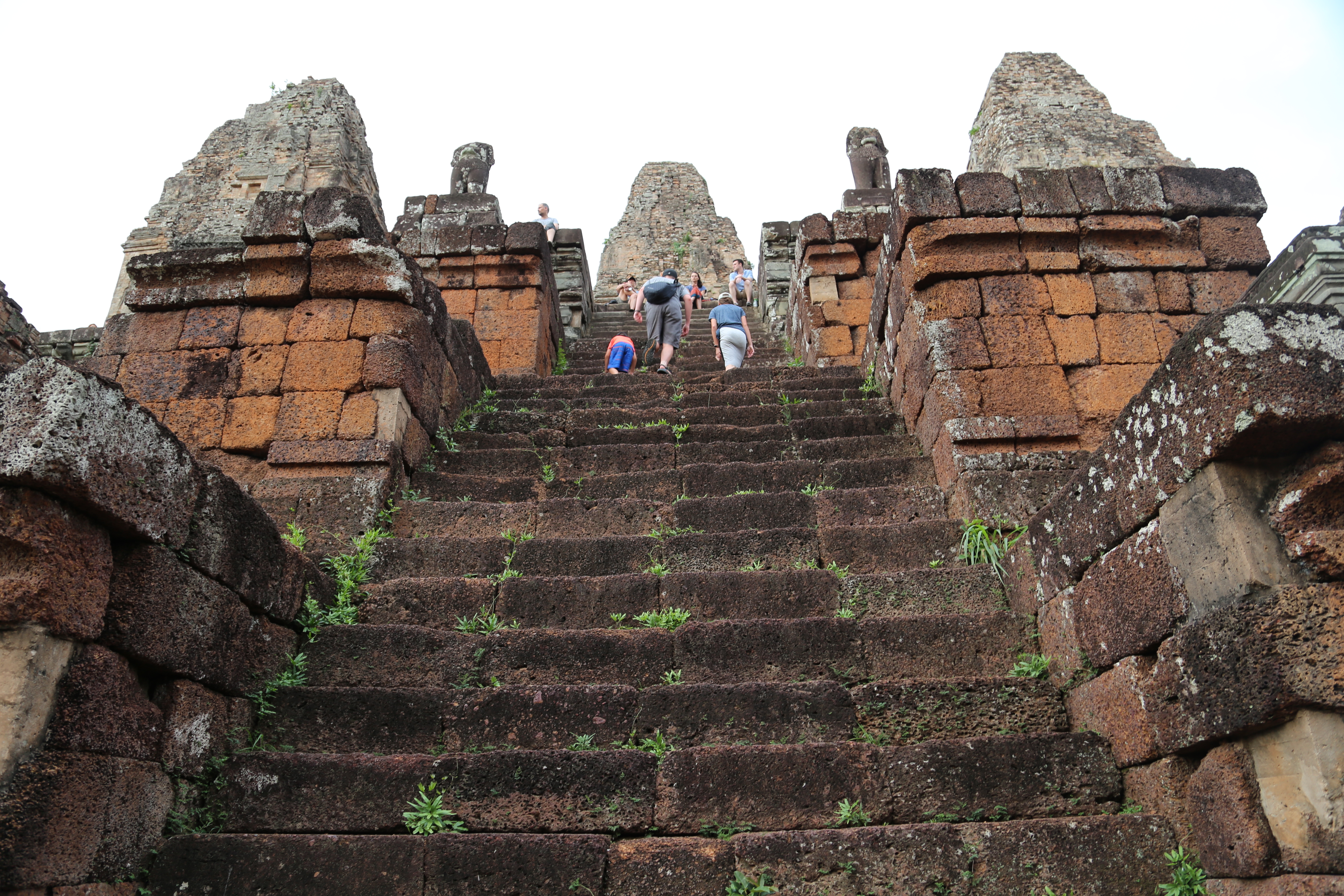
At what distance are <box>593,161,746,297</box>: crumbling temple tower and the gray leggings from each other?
1661 cm

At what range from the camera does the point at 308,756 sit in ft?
9.89

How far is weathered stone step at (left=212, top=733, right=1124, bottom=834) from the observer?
9.24 ft

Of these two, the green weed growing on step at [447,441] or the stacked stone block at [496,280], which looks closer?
the green weed growing on step at [447,441]

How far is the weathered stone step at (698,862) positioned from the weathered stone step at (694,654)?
2.79ft

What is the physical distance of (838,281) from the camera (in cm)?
978

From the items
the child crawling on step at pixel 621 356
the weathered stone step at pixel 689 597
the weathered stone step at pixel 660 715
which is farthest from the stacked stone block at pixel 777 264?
the weathered stone step at pixel 660 715

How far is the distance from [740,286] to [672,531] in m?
11.0

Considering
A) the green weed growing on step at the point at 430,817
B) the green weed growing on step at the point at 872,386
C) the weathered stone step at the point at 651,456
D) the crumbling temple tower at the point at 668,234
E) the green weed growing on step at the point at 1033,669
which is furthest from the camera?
the crumbling temple tower at the point at 668,234

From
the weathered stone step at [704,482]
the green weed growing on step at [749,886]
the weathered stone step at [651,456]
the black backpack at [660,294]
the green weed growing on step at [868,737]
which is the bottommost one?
the green weed growing on step at [749,886]

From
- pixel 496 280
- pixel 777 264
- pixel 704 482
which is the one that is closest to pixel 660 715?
pixel 704 482

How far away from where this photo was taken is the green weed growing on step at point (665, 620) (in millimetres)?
3818

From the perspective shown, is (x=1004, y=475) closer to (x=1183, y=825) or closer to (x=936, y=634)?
(x=936, y=634)

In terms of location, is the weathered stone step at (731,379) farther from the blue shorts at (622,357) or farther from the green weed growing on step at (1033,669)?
the green weed growing on step at (1033,669)

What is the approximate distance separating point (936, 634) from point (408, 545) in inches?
112
